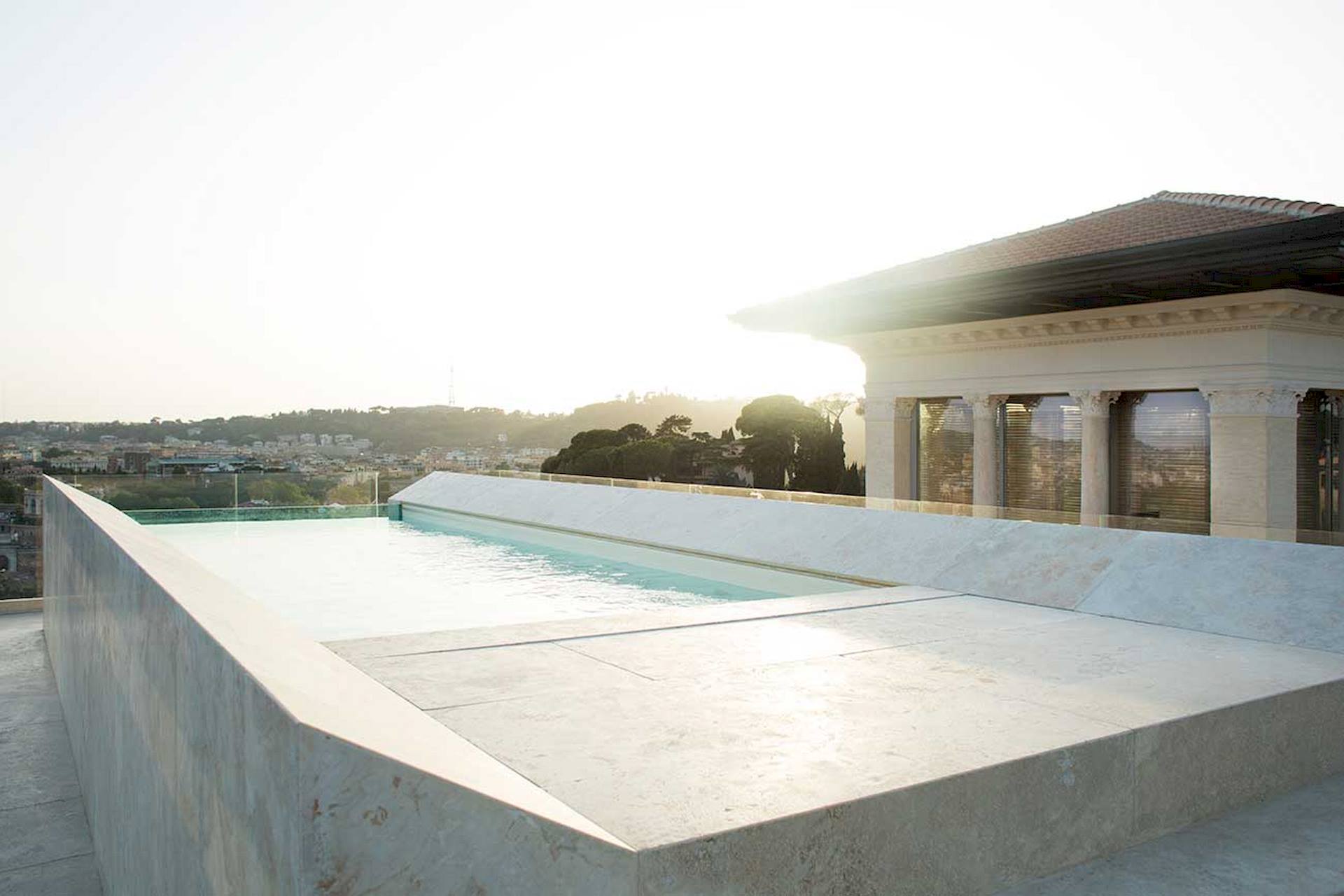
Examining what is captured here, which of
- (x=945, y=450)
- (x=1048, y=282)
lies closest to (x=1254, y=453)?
(x=1048, y=282)

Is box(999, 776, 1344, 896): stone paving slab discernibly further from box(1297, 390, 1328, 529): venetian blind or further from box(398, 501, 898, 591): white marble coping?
box(1297, 390, 1328, 529): venetian blind

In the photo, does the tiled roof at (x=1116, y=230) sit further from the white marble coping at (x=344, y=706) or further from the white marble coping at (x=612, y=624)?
the white marble coping at (x=344, y=706)

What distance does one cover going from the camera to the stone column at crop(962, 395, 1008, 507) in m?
15.3

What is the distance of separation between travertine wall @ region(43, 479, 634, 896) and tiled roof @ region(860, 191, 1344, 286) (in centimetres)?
1111

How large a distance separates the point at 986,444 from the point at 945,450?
3.40ft

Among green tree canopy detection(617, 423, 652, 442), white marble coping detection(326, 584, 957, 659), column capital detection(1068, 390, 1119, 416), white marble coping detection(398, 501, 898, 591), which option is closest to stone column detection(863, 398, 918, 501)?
column capital detection(1068, 390, 1119, 416)

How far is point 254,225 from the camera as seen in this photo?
1856cm

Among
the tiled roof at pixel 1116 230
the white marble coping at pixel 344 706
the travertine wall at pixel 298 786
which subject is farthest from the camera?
the tiled roof at pixel 1116 230

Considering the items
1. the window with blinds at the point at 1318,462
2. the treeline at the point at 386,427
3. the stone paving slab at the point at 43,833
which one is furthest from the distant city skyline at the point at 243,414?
the stone paving slab at the point at 43,833

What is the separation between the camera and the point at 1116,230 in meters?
14.6

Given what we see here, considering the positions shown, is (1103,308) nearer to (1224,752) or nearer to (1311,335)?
(1311,335)

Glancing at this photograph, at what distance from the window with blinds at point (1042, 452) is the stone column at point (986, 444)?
137mm

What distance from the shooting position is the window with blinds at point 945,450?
52.6ft

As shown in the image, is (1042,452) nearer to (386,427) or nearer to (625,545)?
(625,545)
